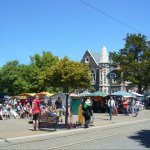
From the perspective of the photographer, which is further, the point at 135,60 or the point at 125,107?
the point at 135,60

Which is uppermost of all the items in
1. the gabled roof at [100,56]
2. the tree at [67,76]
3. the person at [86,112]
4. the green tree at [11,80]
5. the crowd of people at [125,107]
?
the gabled roof at [100,56]

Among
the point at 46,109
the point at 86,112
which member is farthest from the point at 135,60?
the point at 86,112

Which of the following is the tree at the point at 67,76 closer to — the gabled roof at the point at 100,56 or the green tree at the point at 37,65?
the green tree at the point at 37,65

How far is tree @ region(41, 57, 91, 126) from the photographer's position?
790 inches

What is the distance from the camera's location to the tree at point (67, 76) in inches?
790

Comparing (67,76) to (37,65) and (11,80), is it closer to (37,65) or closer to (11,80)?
(37,65)

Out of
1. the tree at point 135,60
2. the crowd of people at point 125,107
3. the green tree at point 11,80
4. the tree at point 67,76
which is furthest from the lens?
the green tree at point 11,80

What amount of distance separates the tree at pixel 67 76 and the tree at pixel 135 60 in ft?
134

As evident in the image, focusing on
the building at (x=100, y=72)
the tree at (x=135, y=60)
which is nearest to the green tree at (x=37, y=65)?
the tree at (x=135, y=60)

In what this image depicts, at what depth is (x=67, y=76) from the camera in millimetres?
19953

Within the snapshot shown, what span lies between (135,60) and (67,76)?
45378mm

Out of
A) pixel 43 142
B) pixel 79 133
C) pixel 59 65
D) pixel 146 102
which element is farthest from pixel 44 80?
pixel 146 102

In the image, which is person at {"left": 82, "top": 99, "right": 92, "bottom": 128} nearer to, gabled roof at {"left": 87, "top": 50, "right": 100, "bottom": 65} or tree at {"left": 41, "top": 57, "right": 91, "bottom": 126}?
tree at {"left": 41, "top": 57, "right": 91, "bottom": 126}

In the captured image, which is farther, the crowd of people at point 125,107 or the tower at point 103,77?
the tower at point 103,77
